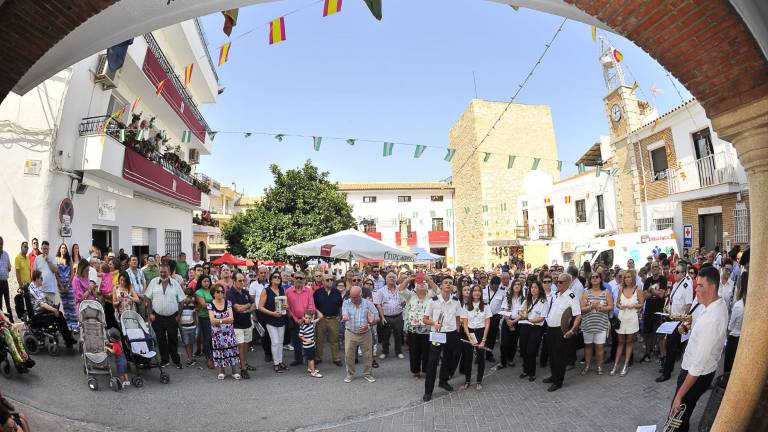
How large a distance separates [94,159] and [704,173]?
18.9 metres

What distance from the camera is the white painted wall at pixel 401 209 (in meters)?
46.2

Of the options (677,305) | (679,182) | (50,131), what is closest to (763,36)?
(677,305)

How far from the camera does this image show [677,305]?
7512 millimetres

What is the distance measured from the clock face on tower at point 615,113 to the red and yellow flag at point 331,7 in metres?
19.2

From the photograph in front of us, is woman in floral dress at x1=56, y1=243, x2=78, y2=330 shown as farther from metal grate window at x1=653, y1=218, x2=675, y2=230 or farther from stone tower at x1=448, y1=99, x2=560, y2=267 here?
stone tower at x1=448, y1=99, x2=560, y2=267

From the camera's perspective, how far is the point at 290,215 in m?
26.0

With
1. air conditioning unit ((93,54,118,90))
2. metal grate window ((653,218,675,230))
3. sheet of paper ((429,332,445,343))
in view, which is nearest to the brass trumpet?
sheet of paper ((429,332,445,343))

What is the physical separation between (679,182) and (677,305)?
12.8m

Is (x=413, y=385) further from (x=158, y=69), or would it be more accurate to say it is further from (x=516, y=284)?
(x=158, y=69)

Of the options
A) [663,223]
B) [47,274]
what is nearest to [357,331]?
[47,274]

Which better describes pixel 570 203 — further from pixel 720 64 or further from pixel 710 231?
pixel 720 64

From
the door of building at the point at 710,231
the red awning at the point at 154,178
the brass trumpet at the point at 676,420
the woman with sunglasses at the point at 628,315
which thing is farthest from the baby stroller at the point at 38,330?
the door of building at the point at 710,231

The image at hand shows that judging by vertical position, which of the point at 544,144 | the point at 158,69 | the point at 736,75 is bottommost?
the point at 736,75

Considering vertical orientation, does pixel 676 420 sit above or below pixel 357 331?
below
